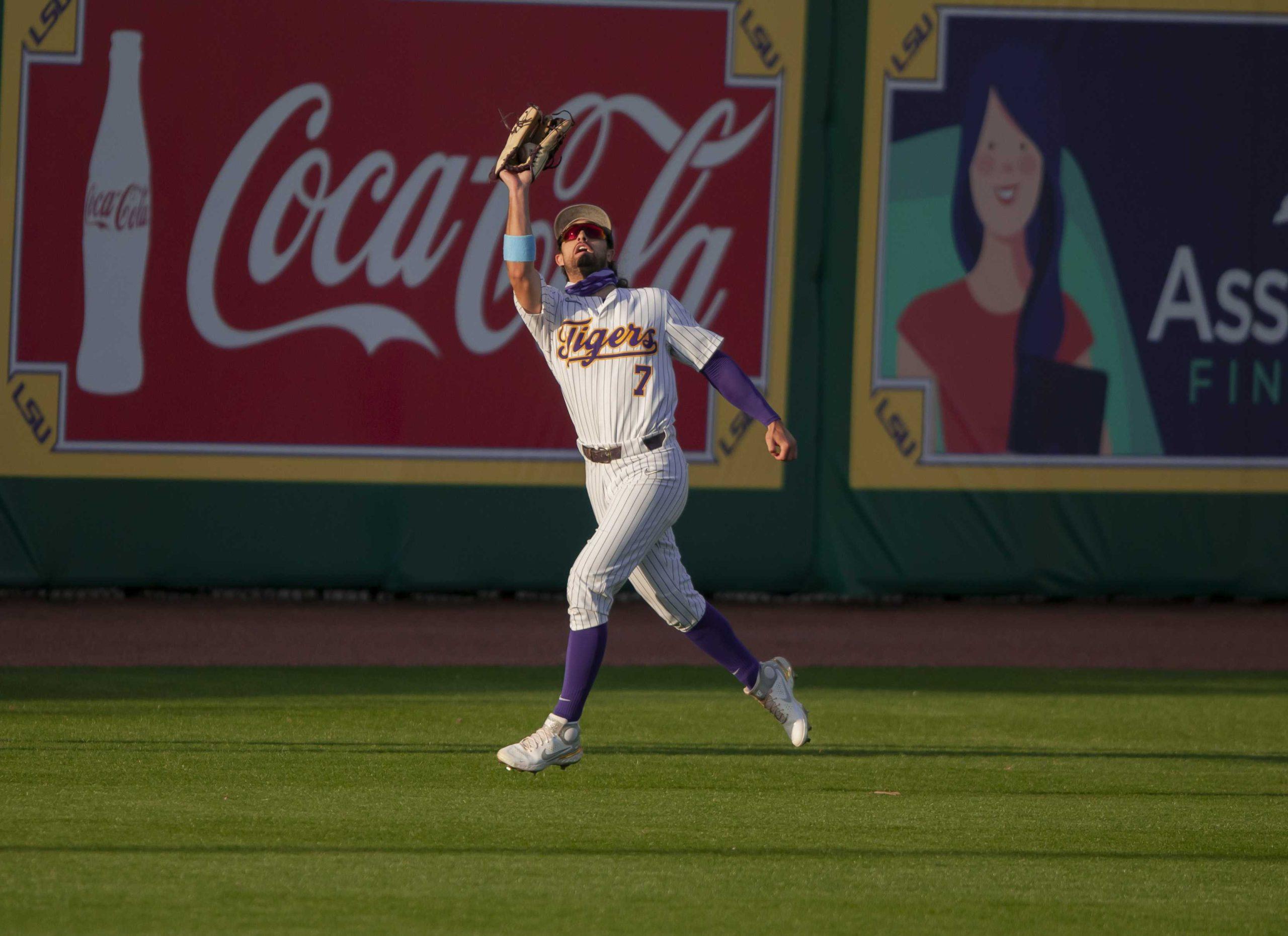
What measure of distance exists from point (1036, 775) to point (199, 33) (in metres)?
7.28

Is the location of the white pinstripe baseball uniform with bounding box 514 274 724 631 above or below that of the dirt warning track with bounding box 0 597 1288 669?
above

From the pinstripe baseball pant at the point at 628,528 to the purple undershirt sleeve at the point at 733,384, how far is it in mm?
249

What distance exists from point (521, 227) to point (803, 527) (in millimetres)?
5820

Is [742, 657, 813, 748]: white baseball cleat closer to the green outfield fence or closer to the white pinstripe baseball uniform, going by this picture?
the white pinstripe baseball uniform

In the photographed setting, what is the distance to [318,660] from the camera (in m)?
8.53

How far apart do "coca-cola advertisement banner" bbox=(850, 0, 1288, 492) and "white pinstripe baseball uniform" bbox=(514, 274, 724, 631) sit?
17.8 ft

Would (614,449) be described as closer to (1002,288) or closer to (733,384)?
(733,384)

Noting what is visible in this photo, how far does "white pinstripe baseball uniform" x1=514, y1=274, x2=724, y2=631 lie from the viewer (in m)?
5.38

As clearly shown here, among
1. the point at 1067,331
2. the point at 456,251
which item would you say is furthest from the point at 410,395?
the point at 1067,331

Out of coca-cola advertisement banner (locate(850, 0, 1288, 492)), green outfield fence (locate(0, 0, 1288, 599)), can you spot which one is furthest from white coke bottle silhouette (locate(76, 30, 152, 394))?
coca-cola advertisement banner (locate(850, 0, 1288, 492))

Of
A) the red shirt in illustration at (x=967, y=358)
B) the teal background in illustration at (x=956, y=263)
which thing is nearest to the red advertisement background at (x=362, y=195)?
the teal background in illustration at (x=956, y=263)

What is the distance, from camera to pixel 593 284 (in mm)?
Result: 5578

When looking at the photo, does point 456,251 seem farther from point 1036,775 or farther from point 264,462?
point 1036,775

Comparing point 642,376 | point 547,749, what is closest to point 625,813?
point 547,749
